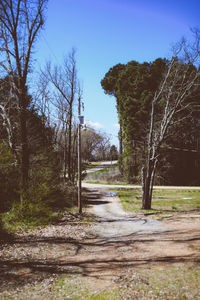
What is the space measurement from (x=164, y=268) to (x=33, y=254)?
4289 millimetres

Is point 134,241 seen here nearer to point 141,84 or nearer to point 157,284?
point 157,284

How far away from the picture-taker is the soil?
21.0 ft

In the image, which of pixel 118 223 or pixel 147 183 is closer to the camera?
pixel 118 223

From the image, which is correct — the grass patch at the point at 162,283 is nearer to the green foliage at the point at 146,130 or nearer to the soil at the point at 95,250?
the soil at the point at 95,250

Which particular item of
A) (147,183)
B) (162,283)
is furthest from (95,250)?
(147,183)

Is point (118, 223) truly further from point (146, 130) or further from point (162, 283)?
point (146, 130)

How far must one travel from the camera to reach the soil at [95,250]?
21.0ft

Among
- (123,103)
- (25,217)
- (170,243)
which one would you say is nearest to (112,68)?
(123,103)

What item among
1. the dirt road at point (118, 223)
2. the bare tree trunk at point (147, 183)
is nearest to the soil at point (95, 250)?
the dirt road at point (118, 223)

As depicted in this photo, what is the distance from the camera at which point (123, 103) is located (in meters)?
33.5

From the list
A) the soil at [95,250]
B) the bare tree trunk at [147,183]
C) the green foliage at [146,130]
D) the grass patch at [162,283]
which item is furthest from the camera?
the green foliage at [146,130]

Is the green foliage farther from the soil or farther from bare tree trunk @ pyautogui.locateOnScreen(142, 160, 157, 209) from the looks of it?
the soil

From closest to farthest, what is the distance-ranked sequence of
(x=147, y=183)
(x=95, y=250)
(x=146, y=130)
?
(x=95, y=250) → (x=147, y=183) → (x=146, y=130)

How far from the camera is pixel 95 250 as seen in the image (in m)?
8.83
